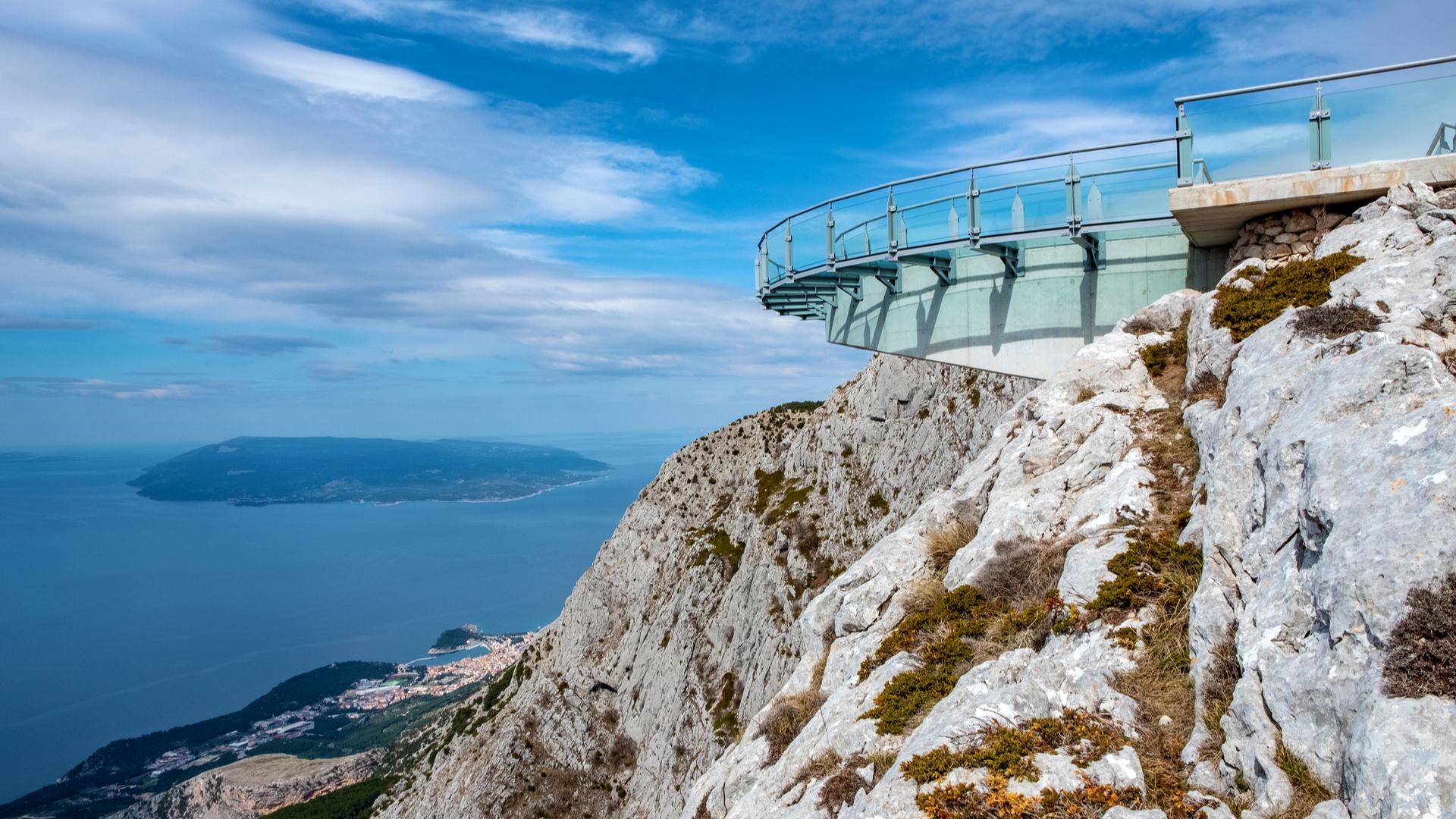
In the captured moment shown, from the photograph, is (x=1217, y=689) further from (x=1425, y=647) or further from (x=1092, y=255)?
(x=1092, y=255)

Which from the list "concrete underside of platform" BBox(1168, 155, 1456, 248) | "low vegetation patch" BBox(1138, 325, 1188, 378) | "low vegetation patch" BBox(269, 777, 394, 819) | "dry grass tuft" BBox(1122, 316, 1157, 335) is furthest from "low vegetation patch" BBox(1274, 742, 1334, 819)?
"low vegetation patch" BBox(269, 777, 394, 819)

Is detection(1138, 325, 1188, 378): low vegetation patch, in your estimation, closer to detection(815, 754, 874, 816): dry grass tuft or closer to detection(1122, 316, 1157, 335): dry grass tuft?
detection(1122, 316, 1157, 335): dry grass tuft

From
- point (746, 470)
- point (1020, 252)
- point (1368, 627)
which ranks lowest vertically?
point (746, 470)

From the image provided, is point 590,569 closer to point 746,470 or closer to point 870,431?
point 746,470

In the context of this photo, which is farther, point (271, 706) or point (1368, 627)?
point (271, 706)

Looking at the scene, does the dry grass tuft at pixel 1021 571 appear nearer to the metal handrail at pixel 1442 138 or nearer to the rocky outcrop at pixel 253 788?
the metal handrail at pixel 1442 138

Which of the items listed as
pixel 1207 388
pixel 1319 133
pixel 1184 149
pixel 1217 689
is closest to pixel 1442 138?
pixel 1319 133

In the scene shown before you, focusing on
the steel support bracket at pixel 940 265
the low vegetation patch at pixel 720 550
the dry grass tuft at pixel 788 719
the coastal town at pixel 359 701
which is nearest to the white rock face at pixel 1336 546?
the dry grass tuft at pixel 788 719

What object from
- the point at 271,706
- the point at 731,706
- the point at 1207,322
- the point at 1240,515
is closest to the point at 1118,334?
the point at 1207,322
